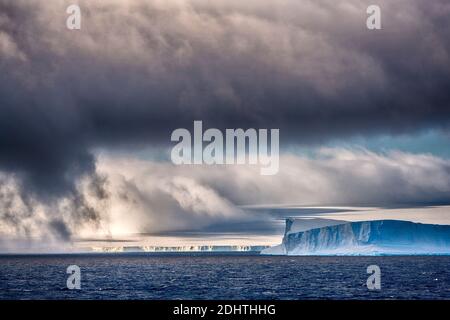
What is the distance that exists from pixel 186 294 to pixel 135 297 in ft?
32.9

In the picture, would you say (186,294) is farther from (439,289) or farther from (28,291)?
(439,289)

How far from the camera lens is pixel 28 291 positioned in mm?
136500

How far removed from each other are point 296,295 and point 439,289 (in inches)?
1370

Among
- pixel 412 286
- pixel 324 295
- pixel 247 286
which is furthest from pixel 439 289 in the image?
pixel 247 286

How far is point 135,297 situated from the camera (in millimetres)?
118562

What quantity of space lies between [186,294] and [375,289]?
39.5m

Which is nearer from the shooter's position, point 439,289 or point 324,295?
point 324,295

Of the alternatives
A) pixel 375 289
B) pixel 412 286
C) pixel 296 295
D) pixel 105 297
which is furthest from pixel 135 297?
pixel 412 286
